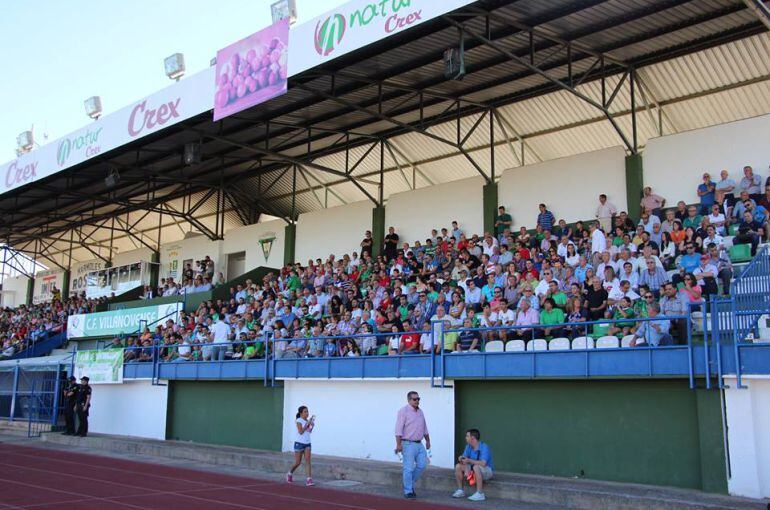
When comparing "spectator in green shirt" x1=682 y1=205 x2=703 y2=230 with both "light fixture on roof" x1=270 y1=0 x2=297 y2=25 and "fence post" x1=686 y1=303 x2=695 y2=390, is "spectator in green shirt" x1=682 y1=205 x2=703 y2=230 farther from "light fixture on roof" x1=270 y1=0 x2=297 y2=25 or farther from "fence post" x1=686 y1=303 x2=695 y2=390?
"light fixture on roof" x1=270 y1=0 x2=297 y2=25

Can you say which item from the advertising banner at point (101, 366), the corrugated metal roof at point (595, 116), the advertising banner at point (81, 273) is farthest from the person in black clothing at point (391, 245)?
the advertising banner at point (81, 273)

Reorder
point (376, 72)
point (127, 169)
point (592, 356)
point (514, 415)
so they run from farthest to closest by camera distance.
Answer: point (127, 169) < point (376, 72) < point (514, 415) < point (592, 356)

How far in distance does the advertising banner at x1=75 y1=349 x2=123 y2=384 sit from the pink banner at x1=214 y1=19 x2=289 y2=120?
8.74 metres

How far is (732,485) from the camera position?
36.9 feet

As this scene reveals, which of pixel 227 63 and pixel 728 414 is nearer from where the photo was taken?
pixel 728 414

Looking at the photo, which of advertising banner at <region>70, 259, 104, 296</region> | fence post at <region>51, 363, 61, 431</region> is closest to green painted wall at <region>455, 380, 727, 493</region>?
fence post at <region>51, 363, 61, 431</region>

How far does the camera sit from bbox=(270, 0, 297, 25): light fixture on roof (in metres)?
20.1

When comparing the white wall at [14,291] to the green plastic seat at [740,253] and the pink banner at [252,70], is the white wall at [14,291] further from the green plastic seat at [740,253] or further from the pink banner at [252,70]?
the green plastic seat at [740,253]

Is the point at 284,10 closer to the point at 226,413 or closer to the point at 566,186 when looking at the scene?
the point at 566,186

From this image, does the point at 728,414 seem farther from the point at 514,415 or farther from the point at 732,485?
the point at 514,415

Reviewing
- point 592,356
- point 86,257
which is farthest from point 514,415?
point 86,257

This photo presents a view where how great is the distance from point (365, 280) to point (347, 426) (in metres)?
6.16

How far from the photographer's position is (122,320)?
30938 mm

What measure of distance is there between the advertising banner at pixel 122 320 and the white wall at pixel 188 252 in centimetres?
456
